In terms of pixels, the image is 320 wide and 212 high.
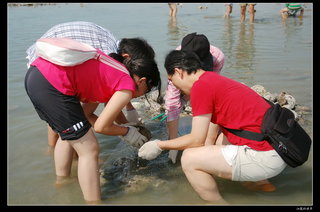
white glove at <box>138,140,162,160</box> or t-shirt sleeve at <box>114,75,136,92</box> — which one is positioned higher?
t-shirt sleeve at <box>114,75,136,92</box>

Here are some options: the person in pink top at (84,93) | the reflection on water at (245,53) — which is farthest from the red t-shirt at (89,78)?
the reflection on water at (245,53)

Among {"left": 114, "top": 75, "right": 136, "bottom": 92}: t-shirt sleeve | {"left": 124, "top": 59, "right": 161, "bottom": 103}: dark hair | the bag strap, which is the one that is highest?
{"left": 124, "top": 59, "right": 161, "bottom": 103}: dark hair

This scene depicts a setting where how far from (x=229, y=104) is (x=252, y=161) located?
413 mm

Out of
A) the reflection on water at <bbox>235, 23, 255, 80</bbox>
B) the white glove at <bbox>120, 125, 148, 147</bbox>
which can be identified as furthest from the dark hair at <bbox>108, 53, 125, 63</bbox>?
the reflection on water at <bbox>235, 23, 255, 80</bbox>

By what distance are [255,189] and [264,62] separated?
4.42m

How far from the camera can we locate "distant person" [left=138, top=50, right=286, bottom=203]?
2.25 m

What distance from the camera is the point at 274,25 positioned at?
11.8m

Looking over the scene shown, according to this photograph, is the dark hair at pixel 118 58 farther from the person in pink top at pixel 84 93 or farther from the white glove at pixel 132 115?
the white glove at pixel 132 115

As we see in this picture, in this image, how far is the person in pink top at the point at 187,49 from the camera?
112 inches

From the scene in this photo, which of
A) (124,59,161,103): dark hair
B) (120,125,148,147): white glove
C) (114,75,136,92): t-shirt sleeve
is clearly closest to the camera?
(114,75,136,92): t-shirt sleeve

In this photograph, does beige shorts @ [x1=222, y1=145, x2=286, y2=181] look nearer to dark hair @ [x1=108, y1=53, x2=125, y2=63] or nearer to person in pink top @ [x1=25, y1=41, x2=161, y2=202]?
person in pink top @ [x1=25, y1=41, x2=161, y2=202]
